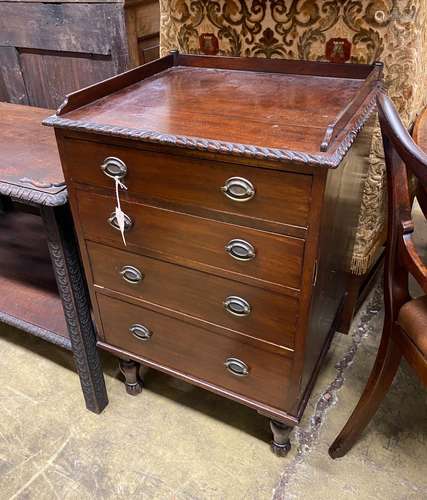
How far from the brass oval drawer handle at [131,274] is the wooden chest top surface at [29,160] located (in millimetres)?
222

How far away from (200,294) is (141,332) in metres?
0.28

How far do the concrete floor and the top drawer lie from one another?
759 millimetres

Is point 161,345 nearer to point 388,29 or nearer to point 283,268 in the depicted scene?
point 283,268

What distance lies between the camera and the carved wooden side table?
111 centimetres

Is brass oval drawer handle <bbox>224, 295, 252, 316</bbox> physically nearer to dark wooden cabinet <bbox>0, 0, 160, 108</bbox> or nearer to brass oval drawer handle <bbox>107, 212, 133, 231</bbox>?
brass oval drawer handle <bbox>107, 212, 133, 231</bbox>

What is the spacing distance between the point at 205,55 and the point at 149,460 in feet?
3.79

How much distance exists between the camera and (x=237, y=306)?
103 centimetres

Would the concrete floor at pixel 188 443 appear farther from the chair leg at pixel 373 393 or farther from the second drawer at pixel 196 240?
the second drawer at pixel 196 240

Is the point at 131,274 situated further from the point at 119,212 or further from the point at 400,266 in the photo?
the point at 400,266

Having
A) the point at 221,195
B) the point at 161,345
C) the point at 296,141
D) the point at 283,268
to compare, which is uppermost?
the point at 296,141

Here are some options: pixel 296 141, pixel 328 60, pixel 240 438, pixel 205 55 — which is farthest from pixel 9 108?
pixel 240 438

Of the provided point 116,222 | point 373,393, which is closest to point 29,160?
point 116,222

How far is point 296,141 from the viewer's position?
843 mm

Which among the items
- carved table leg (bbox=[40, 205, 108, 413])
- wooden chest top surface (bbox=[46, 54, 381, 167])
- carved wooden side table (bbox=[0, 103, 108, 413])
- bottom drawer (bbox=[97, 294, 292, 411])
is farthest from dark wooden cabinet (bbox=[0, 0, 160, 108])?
bottom drawer (bbox=[97, 294, 292, 411])
